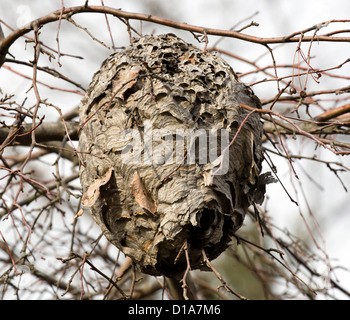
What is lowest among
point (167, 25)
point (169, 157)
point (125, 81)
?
point (169, 157)

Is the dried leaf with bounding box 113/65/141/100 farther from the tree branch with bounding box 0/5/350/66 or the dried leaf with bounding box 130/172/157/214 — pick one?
the dried leaf with bounding box 130/172/157/214

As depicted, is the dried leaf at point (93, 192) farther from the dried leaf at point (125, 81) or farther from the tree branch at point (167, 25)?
the tree branch at point (167, 25)

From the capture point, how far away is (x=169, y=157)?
2336 millimetres

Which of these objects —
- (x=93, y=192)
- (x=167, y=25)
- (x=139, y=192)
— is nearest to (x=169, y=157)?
(x=139, y=192)

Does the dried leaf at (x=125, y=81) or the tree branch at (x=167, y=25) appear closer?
the tree branch at (x=167, y=25)

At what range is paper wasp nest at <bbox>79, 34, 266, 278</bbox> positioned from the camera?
232 cm

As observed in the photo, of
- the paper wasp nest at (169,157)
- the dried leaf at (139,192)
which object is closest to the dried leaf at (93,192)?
the paper wasp nest at (169,157)

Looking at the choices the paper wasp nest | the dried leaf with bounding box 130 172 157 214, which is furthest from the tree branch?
the dried leaf with bounding box 130 172 157 214

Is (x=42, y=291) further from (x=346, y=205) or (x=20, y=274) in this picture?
(x=346, y=205)

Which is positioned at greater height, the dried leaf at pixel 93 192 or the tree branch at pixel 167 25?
the tree branch at pixel 167 25

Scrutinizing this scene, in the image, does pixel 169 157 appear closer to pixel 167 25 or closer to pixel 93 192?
pixel 93 192

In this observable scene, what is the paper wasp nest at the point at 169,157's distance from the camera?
2.32m

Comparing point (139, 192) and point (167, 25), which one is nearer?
point (139, 192)
